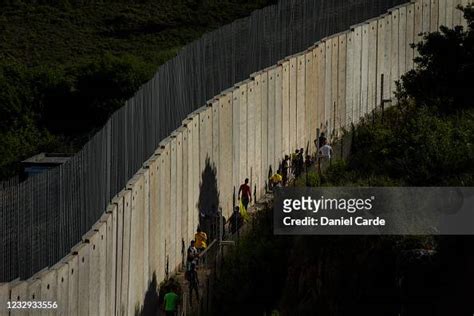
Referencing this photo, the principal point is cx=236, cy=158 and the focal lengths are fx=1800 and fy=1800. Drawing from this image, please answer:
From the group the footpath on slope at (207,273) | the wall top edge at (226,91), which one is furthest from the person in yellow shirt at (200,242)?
the wall top edge at (226,91)

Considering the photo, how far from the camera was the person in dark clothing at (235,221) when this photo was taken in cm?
Answer: 3566

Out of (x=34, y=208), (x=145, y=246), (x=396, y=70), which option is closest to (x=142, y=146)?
(x=145, y=246)

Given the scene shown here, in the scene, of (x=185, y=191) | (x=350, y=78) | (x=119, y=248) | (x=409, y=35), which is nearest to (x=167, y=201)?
(x=185, y=191)

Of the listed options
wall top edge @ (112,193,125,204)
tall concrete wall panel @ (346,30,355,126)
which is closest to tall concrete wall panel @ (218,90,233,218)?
tall concrete wall panel @ (346,30,355,126)

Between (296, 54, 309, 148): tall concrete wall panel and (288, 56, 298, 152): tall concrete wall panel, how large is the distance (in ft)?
0.56

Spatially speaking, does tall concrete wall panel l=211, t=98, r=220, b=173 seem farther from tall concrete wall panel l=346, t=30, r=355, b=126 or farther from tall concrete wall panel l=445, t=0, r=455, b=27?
tall concrete wall panel l=445, t=0, r=455, b=27

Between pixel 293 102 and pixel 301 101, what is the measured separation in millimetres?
846

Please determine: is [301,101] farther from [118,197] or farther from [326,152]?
[118,197]

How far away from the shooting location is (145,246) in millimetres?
30344

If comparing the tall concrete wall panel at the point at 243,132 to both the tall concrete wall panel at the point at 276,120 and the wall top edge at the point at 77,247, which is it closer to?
the tall concrete wall panel at the point at 276,120

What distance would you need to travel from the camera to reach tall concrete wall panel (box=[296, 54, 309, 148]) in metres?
45.2

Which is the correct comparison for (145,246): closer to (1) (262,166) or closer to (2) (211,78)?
(2) (211,78)

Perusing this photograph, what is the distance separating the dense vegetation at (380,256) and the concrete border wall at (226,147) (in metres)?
1.66

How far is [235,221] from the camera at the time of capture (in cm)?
3603
